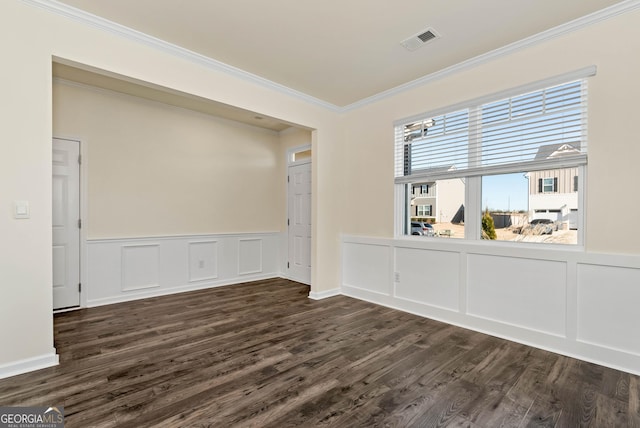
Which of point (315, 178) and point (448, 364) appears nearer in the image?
point (448, 364)

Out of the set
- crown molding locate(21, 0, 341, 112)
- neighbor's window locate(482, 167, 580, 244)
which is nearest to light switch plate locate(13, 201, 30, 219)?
crown molding locate(21, 0, 341, 112)

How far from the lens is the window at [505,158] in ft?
8.97

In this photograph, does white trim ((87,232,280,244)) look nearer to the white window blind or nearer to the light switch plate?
the light switch plate

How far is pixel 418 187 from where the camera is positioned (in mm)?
3969

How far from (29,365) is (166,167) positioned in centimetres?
298

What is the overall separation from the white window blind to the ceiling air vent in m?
0.91

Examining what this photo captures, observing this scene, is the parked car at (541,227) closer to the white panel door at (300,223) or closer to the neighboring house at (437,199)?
the neighboring house at (437,199)

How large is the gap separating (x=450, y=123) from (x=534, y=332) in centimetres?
238

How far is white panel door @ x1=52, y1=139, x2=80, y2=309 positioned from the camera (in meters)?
3.77

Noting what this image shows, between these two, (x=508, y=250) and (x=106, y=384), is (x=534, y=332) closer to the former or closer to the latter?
(x=508, y=250)

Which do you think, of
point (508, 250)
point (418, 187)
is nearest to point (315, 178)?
point (418, 187)

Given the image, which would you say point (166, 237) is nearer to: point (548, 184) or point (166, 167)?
point (166, 167)

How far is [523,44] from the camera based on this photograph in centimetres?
289

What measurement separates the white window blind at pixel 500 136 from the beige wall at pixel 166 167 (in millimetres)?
2797
